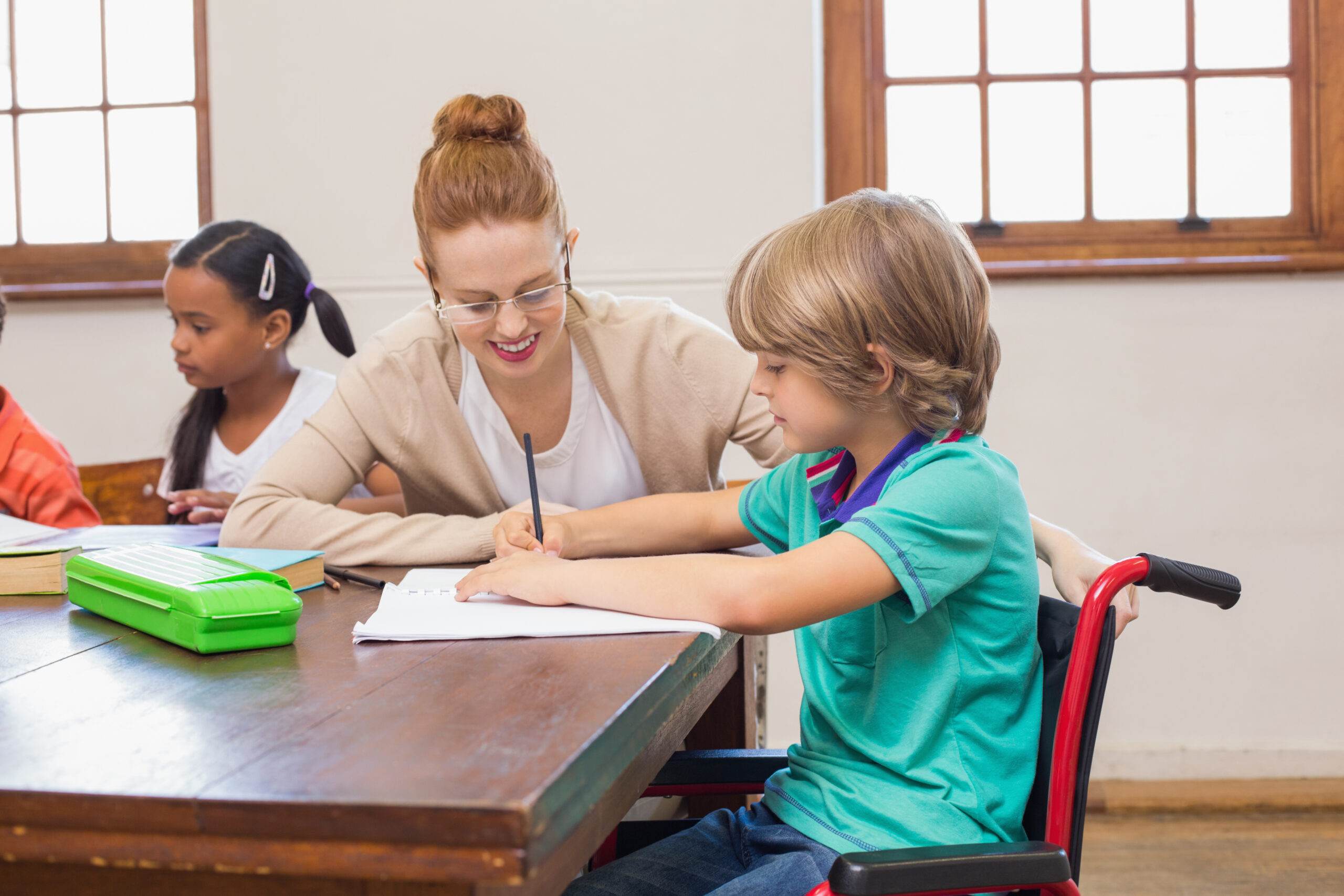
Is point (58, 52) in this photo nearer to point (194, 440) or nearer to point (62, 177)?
point (62, 177)

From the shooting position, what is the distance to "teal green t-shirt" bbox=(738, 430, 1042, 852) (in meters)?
0.80

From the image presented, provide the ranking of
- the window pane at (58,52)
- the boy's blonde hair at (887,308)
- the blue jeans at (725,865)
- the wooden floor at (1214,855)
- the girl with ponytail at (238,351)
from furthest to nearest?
1. the window pane at (58,52)
2. the girl with ponytail at (238,351)
3. the wooden floor at (1214,855)
4. the boy's blonde hair at (887,308)
5. the blue jeans at (725,865)

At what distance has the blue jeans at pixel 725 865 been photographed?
753 millimetres

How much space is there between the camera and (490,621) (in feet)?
2.74

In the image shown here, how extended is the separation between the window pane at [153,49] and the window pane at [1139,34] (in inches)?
89.4

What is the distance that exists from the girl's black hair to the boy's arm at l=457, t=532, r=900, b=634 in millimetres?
1520

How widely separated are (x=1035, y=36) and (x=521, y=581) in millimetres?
2196

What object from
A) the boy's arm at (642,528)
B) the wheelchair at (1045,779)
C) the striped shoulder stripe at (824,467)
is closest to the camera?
the wheelchair at (1045,779)

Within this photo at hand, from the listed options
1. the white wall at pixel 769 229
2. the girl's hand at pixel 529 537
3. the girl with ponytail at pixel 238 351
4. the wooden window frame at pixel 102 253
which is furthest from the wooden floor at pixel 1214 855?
the wooden window frame at pixel 102 253

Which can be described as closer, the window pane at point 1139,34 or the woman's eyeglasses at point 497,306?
the woman's eyeglasses at point 497,306

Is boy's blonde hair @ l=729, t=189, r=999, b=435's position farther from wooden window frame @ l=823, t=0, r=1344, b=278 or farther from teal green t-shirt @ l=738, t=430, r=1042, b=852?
wooden window frame @ l=823, t=0, r=1344, b=278

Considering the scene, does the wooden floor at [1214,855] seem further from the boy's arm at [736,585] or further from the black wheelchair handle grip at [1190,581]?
the boy's arm at [736,585]

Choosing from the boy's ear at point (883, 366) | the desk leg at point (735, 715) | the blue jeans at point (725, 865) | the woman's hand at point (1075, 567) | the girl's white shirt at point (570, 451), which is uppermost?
the boy's ear at point (883, 366)

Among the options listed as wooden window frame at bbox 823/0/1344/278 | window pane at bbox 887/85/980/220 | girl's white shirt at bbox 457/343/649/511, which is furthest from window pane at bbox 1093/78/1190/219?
girl's white shirt at bbox 457/343/649/511
